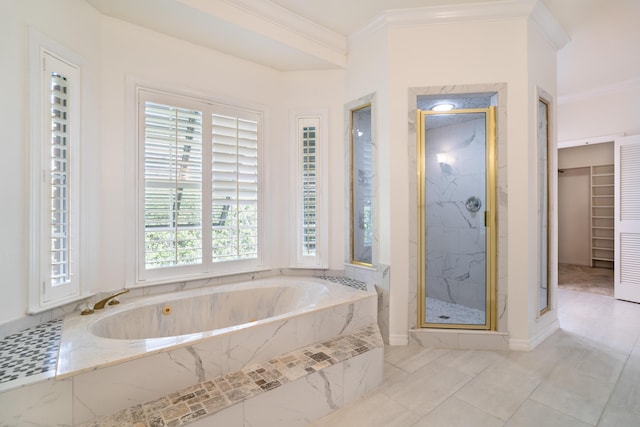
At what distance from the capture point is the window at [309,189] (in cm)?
305

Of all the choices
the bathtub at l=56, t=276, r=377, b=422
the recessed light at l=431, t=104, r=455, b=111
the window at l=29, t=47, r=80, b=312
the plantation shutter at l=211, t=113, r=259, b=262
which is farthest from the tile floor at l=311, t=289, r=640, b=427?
the recessed light at l=431, t=104, r=455, b=111

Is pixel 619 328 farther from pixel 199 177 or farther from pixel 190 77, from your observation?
pixel 190 77

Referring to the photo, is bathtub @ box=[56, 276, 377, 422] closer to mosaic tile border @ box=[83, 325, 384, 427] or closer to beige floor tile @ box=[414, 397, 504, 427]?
mosaic tile border @ box=[83, 325, 384, 427]

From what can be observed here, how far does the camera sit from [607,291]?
409 cm

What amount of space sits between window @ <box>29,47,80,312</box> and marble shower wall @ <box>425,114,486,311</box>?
2708 millimetres

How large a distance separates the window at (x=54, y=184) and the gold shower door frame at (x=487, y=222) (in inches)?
100.0

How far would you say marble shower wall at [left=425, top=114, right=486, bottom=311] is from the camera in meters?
2.79

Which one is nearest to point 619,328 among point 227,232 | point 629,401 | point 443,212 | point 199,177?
point 629,401

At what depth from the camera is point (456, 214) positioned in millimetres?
3273

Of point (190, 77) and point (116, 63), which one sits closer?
point (116, 63)

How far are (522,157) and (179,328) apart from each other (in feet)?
9.96

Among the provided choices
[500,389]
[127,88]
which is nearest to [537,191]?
[500,389]

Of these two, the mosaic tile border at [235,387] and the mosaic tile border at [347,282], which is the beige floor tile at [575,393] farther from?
the mosaic tile border at [347,282]

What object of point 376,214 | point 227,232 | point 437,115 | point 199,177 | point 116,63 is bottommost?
point 227,232
